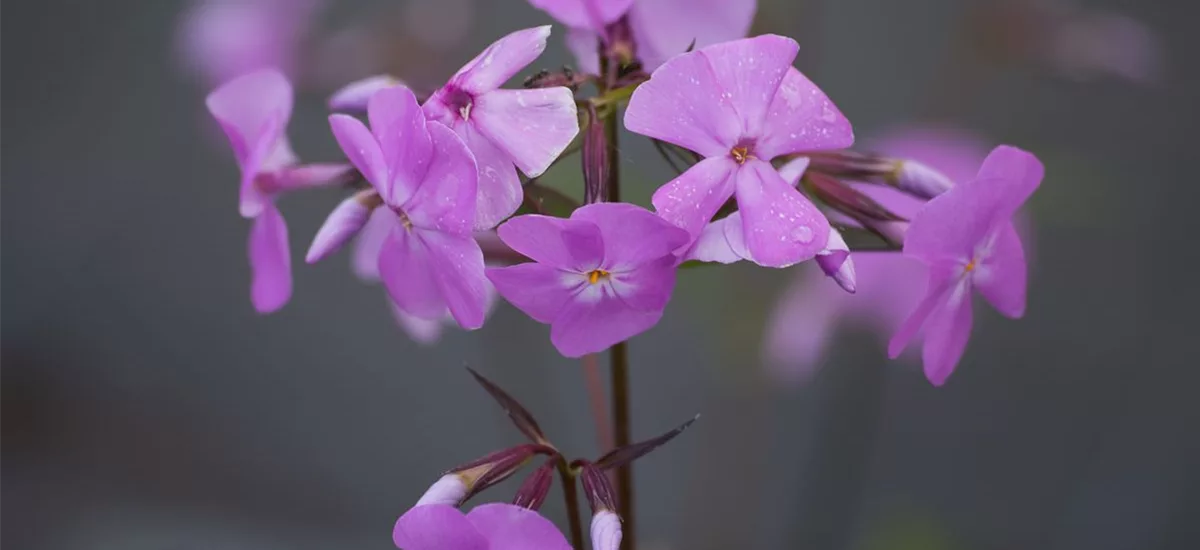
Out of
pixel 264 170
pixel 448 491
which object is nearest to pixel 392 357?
pixel 264 170

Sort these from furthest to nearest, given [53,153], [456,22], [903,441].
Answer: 1. [53,153]
2. [903,441]
3. [456,22]

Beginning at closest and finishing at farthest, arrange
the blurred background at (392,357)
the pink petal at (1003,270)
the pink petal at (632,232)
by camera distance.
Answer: the pink petal at (632,232)
the pink petal at (1003,270)
the blurred background at (392,357)


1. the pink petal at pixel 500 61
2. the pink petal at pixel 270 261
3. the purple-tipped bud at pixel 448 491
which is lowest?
the purple-tipped bud at pixel 448 491

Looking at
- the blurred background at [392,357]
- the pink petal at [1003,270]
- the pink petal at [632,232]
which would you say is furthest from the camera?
the blurred background at [392,357]

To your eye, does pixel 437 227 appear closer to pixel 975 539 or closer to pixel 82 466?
pixel 975 539

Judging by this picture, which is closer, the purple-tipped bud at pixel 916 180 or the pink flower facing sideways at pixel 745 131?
the pink flower facing sideways at pixel 745 131

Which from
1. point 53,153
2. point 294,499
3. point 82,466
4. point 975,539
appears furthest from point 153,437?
point 975,539

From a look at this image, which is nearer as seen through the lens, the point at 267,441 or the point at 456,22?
the point at 456,22

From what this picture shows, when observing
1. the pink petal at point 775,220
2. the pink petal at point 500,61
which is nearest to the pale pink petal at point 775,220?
the pink petal at point 775,220

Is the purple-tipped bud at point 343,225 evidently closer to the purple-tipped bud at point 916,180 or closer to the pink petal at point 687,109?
the pink petal at point 687,109
